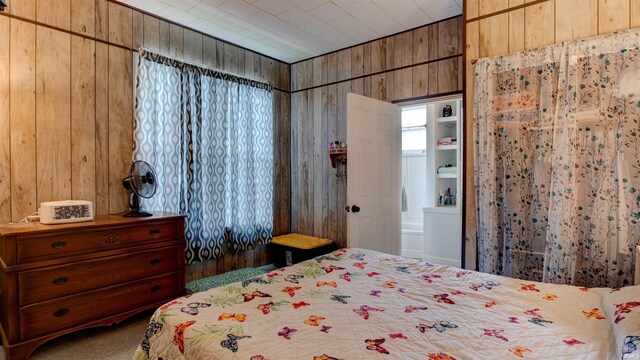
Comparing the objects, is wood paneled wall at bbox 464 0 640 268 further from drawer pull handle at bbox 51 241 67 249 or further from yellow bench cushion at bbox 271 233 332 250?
drawer pull handle at bbox 51 241 67 249

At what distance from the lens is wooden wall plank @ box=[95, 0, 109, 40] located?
9.33 feet

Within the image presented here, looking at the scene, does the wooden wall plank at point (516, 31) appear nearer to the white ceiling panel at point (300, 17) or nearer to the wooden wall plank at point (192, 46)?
the white ceiling panel at point (300, 17)

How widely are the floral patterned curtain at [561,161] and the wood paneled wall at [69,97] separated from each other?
10.0 ft

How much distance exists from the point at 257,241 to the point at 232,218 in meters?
0.47

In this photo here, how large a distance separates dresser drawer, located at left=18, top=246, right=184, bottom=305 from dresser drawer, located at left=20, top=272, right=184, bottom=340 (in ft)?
0.16

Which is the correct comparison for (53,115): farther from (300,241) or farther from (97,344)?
(300,241)

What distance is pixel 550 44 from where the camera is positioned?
2.30 metres

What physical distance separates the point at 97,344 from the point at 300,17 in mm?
3230

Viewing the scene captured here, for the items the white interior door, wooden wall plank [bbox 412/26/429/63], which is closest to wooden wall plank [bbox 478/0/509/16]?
wooden wall plank [bbox 412/26/429/63]

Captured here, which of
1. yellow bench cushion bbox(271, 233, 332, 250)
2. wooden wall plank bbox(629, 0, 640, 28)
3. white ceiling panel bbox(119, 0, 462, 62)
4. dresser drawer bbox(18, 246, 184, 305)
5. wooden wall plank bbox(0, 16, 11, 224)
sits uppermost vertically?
white ceiling panel bbox(119, 0, 462, 62)

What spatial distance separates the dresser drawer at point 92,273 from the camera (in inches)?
83.7

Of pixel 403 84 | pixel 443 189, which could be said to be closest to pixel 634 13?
pixel 403 84

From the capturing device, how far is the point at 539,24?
7.70 feet

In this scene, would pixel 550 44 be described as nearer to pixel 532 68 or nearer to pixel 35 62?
pixel 532 68
